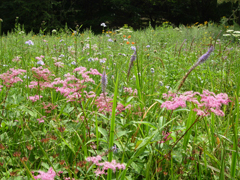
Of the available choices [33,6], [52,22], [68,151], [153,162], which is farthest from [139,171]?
[33,6]

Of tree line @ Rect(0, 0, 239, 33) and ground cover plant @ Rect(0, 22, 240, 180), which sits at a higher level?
tree line @ Rect(0, 0, 239, 33)

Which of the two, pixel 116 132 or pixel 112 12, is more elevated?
pixel 112 12

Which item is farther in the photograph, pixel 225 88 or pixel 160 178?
pixel 225 88

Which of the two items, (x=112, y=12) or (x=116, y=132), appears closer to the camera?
(x=116, y=132)

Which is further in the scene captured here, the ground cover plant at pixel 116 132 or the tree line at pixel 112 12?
the tree line at pixel 112 12

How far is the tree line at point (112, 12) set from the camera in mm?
17938

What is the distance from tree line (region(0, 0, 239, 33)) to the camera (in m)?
17.9

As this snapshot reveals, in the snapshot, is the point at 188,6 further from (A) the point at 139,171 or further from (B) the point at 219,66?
(A) the point at 139,171

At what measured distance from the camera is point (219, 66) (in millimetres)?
2229

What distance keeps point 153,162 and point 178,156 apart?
13 cm

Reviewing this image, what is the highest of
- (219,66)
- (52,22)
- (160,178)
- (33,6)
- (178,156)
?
(33,6)

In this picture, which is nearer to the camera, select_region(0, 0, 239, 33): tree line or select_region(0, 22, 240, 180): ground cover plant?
select_region(0, 22, 240, 180): ground cover plant

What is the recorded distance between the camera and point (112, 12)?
2248 centimetres

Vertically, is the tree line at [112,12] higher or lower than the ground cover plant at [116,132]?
higher
